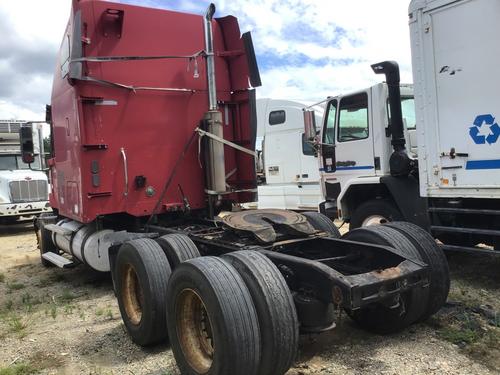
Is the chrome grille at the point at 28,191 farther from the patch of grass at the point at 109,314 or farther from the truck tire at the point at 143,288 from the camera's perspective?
the truck tire at the point at 143,288

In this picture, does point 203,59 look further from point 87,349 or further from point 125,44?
point 87,349

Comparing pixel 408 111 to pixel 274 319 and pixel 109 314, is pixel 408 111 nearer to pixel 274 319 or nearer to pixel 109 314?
pixel 109 314

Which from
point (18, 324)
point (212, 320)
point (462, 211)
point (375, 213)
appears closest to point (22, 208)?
point (18, 324)

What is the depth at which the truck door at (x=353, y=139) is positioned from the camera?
7645mm

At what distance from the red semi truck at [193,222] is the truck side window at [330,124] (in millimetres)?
1852

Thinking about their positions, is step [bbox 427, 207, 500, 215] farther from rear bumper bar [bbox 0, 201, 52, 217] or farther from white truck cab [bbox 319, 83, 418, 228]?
rear bumper bar [bbox 0, 201, 52, 217]

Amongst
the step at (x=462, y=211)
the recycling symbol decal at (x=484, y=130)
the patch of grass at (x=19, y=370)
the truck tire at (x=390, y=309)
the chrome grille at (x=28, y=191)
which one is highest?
the recycling symbol decal at (x=484, y=130)

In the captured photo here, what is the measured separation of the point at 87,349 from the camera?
15.0 ft

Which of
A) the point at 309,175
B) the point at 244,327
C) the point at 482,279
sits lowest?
the point at 482,279

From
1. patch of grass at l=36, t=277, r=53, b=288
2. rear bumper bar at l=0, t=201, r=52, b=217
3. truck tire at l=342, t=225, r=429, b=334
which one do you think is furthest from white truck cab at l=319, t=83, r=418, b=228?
rear bumper bar at l=0, t=201, r=52, b=217

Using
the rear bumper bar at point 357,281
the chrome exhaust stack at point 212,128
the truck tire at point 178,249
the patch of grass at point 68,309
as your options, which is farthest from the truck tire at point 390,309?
the patch of grass at point 68,309

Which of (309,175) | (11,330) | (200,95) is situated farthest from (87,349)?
(309,175)

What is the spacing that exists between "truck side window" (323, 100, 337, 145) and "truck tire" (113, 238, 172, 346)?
14.6ft

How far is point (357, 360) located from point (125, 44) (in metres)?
4.61
